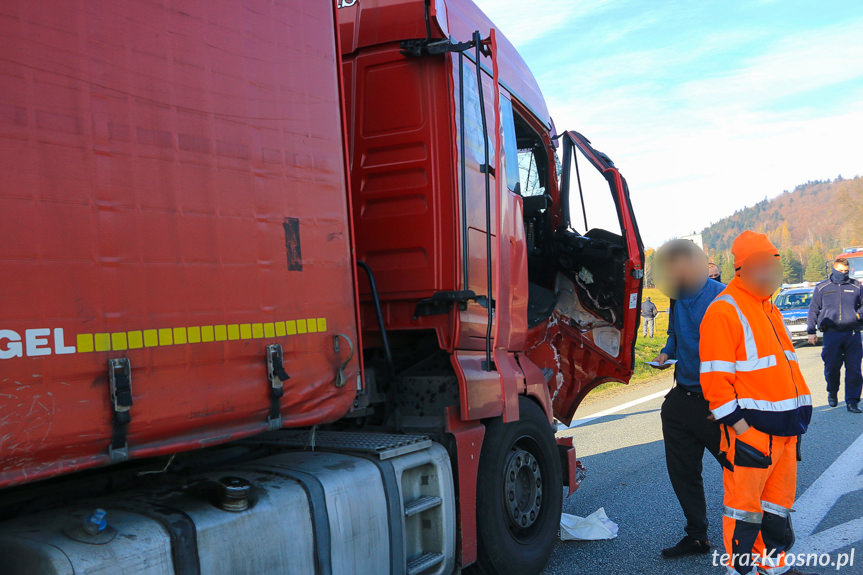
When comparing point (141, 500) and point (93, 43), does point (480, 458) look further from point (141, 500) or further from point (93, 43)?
point (93, 43)

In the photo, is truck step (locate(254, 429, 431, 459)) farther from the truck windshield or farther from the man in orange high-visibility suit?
the truck windshield

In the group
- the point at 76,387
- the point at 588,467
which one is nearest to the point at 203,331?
the point at 76,387

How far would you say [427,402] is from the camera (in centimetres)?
368

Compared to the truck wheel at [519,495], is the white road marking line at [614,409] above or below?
below

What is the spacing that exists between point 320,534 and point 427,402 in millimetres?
1116

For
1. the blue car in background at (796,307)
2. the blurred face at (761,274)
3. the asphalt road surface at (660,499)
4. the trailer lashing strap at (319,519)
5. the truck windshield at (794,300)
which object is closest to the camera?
the trailer lashing strap at (319,519)

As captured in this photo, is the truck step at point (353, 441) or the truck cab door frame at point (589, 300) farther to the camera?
the truck cab door frame at point (589, 300)

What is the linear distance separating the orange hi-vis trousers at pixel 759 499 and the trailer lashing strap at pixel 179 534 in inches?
95.3

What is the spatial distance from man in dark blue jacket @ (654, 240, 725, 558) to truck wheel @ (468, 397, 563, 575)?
2.37 ft

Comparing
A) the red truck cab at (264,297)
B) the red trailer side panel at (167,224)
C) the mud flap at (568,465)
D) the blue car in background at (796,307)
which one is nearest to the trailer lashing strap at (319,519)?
the red truck cab at (264,297)

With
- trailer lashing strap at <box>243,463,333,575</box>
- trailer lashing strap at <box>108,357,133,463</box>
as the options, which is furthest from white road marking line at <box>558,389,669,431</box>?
trailer lashing strap at <box>108,357,133,463</box>

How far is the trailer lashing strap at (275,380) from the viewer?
2.53m

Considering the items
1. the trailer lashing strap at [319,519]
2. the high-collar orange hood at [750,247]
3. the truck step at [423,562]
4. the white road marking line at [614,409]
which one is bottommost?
the white road marking line at [614,409]

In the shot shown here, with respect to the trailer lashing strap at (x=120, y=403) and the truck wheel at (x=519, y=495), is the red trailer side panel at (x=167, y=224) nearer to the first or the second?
the trailer lashing strap at (x=120, y=403)
